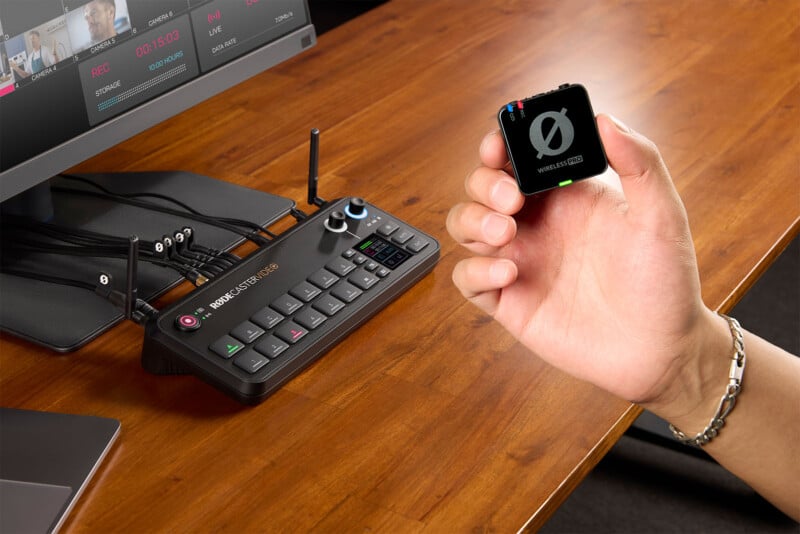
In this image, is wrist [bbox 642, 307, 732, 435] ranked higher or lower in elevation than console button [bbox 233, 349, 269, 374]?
lower

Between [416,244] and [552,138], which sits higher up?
[552,138]

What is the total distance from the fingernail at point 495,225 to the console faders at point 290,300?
177 mm

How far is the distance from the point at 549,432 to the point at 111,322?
0.41 meters

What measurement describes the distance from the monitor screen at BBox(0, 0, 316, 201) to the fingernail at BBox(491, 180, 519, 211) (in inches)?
15.3

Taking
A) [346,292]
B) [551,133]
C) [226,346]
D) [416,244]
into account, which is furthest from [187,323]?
[551,133]

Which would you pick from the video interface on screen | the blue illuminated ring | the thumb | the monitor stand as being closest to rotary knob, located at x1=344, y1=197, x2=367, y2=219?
the blue illuminated ring

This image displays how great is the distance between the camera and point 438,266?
103 cm

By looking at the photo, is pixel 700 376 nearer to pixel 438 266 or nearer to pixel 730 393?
pixel 730 393

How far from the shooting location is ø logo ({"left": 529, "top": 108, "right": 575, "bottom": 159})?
78 cm

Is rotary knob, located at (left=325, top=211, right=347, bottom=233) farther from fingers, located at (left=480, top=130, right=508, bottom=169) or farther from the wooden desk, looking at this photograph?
fingers, located at (left=480, top=130, right=508, bottom=169)

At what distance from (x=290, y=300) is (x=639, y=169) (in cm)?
34

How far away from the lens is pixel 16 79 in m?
0.85

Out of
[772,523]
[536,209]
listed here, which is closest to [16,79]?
[536,209]

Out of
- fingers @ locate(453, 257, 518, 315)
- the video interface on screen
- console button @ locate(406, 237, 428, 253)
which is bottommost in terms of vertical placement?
console button @ locate(406, 237, 428, 253)
